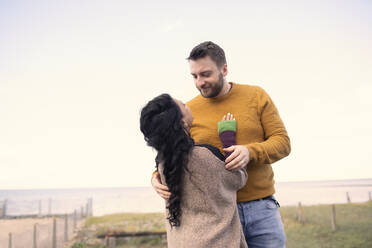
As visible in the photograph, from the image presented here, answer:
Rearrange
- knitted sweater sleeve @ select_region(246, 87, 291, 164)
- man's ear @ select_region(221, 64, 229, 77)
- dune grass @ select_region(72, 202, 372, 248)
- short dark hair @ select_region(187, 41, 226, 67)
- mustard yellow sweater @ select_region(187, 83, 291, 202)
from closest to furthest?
knitted sweater sleeve @ select_region(246, 87, 291, 164) < mustard yellow sweater @ select_region(187, 83, 291, 202) < short dark hair @ select_region(187, 41, 226, 67) < man's ear @ select_region(221, 64, 229, 77) < dune grass @ select_region(72, 202, 372, 248)

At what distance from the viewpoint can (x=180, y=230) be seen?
5.99 feet

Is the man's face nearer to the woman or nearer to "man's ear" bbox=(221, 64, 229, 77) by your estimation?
"man's ear" bbox=(221, 64, 229, 77)

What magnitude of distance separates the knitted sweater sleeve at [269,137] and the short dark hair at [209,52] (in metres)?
0.41

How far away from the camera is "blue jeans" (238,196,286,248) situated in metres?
2.12

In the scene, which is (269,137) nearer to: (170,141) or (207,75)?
(207,75)

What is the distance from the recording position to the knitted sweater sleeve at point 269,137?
1979mm

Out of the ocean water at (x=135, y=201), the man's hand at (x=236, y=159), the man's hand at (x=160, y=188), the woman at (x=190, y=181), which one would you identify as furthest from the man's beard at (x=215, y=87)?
the ocean water at (x=135, y=201)

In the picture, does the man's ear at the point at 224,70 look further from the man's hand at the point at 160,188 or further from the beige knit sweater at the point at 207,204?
the man's hand at the point at 160,188

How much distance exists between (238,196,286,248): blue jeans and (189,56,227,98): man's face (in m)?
0.90

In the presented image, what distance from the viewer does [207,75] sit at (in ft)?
7.56

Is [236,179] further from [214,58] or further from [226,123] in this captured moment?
[214,58]

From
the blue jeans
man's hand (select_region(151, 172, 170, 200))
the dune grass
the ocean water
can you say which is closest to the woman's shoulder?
man's hand (select_region(151, 172, 170, 200))

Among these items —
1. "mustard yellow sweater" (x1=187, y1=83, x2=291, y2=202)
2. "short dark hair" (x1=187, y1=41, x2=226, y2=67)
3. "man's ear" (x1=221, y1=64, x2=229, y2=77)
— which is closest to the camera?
"mustard yellow sweater" (x1=187, y1=83, x2=291, y2=202)

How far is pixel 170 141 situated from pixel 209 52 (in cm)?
87
